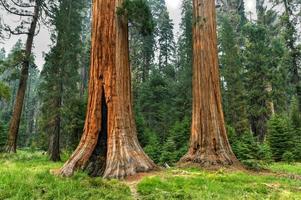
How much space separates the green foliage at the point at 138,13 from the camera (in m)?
8.21

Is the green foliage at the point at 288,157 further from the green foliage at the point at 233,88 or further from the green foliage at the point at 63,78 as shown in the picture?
the green foliage at the point at 63,78

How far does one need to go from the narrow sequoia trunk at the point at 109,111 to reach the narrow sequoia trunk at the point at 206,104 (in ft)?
6.89

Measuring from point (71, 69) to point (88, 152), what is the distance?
1139cm

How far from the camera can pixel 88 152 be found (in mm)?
7465

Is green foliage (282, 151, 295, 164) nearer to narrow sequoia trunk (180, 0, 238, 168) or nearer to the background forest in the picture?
the background forest

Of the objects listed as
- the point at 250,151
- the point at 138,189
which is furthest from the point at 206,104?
the point at 250,151

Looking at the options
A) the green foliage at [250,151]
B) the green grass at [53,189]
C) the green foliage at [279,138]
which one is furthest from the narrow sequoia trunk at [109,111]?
the green foliage at [279,138]

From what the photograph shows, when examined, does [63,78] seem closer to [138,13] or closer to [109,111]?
[138,13]

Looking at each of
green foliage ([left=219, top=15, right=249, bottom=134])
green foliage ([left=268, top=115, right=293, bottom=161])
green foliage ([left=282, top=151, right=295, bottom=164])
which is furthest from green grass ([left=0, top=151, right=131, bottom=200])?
green foliage ([left=219, top=15, right=249, bottom=134])

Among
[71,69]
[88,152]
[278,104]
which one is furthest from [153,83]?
[88,152]

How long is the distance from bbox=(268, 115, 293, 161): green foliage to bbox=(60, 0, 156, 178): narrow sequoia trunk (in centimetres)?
1139

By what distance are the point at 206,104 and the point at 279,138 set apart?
9.42 meters

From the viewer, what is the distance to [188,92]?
92.0 ft

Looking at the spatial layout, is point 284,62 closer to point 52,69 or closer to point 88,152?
point 52,69
